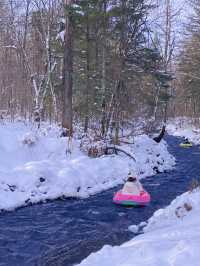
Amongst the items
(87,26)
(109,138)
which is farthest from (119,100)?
(87,26)

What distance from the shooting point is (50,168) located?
12.1 m

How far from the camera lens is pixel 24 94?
28266 mm

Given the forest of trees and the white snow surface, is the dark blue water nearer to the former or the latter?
the white snow surface

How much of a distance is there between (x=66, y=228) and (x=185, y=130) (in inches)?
1248

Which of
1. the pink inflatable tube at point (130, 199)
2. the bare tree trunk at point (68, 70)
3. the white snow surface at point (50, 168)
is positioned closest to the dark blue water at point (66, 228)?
the pink inflatable tube at point (130, 199)

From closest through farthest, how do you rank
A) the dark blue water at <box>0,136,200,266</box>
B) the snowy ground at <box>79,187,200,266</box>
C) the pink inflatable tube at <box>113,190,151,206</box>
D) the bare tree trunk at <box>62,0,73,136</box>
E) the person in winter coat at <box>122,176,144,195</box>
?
the snowy ground at <box>79,187,200,266</box> → the dark blue water at <box>0,136,200,266</box> → the pink inflatable tube at <box>113,190,151,206</box> → the person in winter coat at <box>122,176,144,195</box> → the bare tree trunk at <box>62,0,73,136</box>

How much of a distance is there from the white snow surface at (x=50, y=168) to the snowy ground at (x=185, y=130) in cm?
1654

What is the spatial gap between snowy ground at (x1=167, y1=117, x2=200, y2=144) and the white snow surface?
54.3ft

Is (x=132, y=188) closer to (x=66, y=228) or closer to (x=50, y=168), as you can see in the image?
(x=50, y=168)

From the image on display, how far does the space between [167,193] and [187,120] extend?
34349mm

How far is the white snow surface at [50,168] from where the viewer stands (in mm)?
10867

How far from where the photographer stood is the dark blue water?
688 cm

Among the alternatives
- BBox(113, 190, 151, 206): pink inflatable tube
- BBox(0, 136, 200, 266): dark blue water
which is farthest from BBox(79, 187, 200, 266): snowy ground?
BBox(113, 190, 151, 206): pink inflatable tube

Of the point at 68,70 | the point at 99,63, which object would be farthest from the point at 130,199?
the point at 99,63
